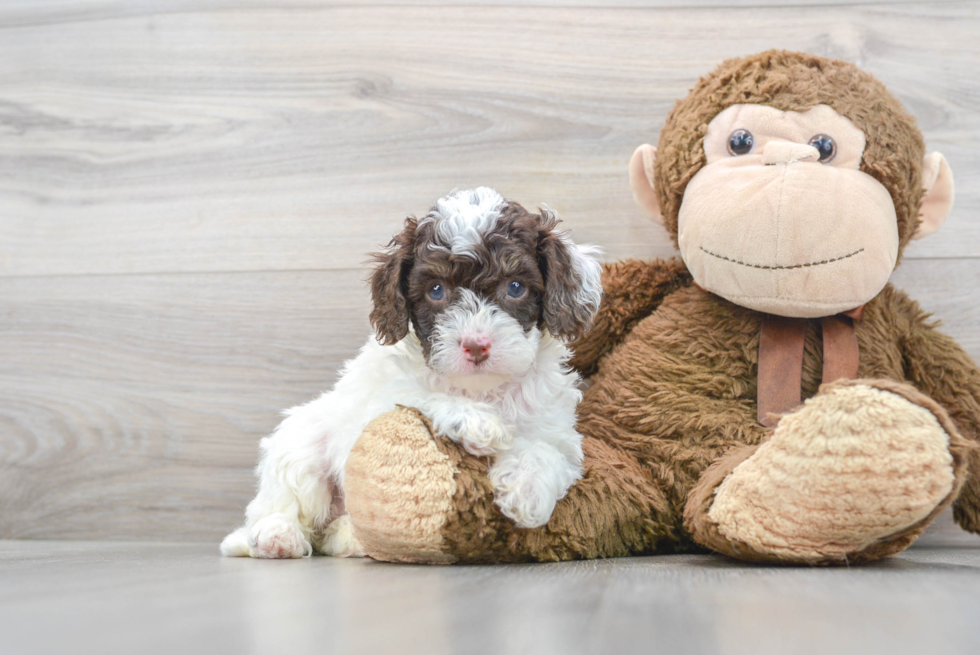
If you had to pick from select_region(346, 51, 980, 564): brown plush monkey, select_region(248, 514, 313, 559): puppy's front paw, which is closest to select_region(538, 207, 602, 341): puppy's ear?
select_region(346, 51, 980, 564): brown plush monkey

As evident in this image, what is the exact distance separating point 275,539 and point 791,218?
1034 millimetres

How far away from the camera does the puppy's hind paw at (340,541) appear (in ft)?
4.79

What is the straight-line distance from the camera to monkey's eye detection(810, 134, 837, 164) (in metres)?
1.42

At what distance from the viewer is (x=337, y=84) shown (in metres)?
1.93

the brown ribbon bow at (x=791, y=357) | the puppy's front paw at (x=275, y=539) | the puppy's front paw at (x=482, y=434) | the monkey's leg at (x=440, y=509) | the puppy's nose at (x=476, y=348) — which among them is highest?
the puppy's nose at (x=476, y=348)

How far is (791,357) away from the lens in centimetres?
146

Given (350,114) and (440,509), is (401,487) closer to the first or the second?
(440,509)

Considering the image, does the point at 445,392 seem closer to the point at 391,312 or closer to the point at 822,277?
the point at 391,312

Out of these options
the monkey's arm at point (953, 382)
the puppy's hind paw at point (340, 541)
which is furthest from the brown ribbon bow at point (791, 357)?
the puppy's hind paw at point (340, 541)

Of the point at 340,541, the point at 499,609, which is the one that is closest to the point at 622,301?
the point at 340,541

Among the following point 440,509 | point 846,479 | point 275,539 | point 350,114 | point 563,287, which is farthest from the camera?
point 350,114

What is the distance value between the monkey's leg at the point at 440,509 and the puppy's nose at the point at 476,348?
5.4 inches

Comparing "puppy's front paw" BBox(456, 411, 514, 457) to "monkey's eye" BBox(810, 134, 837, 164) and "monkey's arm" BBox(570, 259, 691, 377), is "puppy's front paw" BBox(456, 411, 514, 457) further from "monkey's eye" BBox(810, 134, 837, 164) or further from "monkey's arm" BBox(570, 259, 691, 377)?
"monkey's eye" BBox(810, 134, 837, 164)

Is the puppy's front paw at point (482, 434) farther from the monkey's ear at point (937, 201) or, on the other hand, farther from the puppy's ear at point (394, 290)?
the monkey's ear at point (937, 201)
